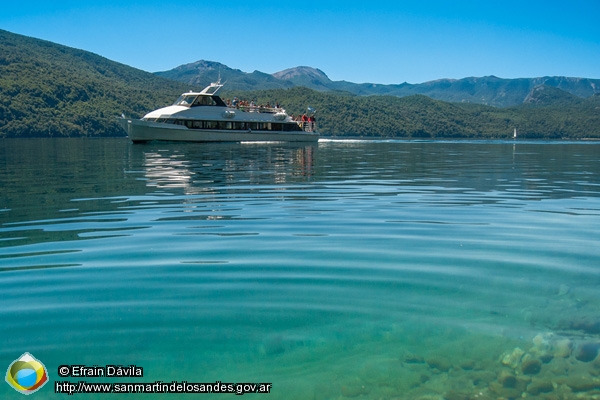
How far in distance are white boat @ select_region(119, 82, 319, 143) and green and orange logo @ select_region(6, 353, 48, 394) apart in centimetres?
4678

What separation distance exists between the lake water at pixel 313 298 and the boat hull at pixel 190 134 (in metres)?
39.2

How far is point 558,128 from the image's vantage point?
544 feet

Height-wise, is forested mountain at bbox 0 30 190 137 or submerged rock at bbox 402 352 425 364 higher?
forested mountain at bbox 0 30 190 137

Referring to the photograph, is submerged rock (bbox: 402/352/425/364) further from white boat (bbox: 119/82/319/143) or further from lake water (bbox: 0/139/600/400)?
white boat (bbox: 119/82/319/143)

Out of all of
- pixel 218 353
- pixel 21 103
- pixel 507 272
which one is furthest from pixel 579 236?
pixel 21 103

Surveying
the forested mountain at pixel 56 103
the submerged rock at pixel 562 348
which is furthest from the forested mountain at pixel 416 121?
the submerged rock at pixel 562 348

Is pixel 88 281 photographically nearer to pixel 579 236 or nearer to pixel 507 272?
pixel 507 272

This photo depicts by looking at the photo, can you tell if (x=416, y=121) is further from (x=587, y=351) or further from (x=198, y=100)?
(x=587, y=351)

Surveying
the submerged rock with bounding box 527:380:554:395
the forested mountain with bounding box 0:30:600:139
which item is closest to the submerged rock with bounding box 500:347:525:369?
the submerged rock with bounding box 527:380:554:395

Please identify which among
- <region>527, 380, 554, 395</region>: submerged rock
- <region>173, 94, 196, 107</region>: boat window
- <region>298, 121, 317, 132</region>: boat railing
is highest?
<region>173, 94, 196, 107</region>: boat window

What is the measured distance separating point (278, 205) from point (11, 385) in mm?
7979

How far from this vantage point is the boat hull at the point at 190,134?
4847 centimetres

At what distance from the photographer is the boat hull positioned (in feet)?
159

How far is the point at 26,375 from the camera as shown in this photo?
3.55 meters
